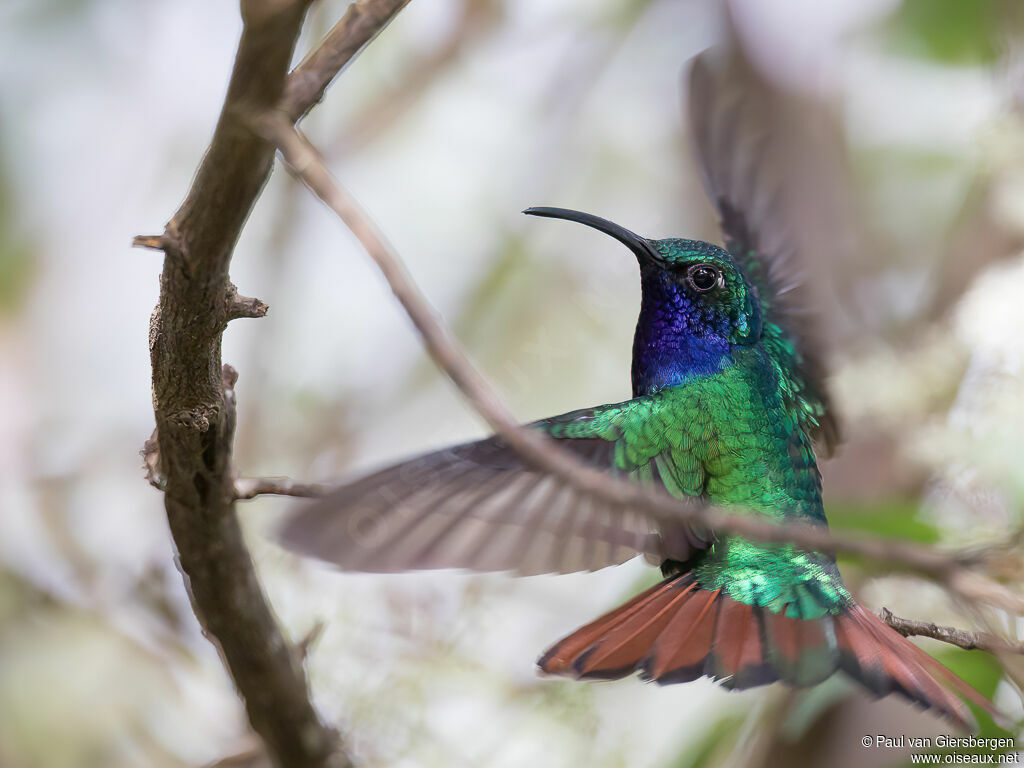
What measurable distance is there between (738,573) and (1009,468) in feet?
1.28

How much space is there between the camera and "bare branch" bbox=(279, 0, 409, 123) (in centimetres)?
69

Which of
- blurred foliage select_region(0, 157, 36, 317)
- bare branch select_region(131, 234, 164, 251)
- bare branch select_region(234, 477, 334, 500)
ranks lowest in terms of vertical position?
bare branch select_region(234, 477, 334, 500)

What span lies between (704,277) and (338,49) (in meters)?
0.91

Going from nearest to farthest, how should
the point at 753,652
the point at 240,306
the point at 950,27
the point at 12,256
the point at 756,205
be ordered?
the point at 240,306 → the point at 753,652 → the point at 756,205 → the point at 950,27 → the point at 12,256

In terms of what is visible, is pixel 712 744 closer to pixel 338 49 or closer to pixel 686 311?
pixel 686 311

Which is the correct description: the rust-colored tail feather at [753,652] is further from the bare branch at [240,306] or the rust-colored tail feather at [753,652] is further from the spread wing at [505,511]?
the bare branch at [240,306]

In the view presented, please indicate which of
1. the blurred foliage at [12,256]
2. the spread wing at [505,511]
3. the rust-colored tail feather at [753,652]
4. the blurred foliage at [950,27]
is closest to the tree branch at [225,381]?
the spread wing at [505,511]

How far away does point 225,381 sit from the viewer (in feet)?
3.05

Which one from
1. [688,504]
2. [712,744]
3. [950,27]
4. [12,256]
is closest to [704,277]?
[712,744]

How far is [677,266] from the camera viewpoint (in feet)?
4.97

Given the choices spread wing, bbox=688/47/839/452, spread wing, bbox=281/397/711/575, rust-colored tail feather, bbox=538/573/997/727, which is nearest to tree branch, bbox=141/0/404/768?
spread wing, bbox=281/397/711/575

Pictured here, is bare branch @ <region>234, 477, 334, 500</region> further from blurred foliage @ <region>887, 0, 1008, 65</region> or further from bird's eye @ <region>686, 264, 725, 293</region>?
blurred foliage @ <region>887, 0, 1008, 65</region>

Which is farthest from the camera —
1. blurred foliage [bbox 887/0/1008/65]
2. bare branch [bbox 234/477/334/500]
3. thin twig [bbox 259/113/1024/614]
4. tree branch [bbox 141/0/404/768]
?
blurred foliage [bbox 887/0/1008/65]

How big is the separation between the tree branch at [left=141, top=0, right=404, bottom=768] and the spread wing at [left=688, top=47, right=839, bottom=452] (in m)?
1.01
